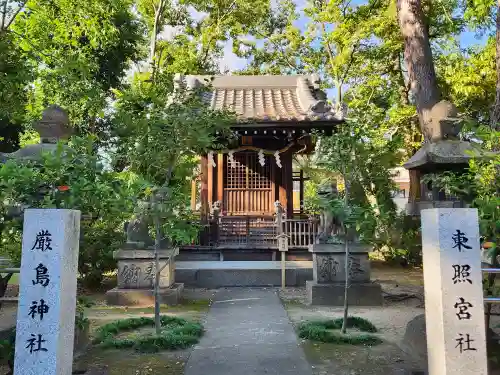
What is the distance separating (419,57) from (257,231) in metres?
6.35

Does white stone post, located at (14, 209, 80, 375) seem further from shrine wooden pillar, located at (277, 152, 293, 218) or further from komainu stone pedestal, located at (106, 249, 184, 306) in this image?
shrine wooden pillar, located at (277, 152, 293, 218)

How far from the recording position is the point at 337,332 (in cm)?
562

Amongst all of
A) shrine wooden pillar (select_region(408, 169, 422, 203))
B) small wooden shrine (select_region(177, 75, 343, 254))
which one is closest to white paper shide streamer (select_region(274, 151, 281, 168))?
small wooden shrine (select_region(177, 75, 343, 254))

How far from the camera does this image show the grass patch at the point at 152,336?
4883mm

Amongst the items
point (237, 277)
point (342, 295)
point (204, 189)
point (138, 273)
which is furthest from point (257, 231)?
point (138, 273)

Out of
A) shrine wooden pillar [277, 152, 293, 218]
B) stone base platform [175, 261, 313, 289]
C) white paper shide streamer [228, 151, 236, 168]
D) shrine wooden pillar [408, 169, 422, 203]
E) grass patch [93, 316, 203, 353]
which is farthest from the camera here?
shrine wooden pillar [277, 152, 293, 218]

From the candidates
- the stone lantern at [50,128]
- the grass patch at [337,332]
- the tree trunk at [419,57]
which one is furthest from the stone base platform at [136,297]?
the tree trunk at [419,57]

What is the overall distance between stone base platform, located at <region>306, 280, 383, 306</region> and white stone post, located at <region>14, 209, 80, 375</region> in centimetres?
533

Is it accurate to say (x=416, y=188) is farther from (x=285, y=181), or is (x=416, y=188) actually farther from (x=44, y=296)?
(x=44, y=296)

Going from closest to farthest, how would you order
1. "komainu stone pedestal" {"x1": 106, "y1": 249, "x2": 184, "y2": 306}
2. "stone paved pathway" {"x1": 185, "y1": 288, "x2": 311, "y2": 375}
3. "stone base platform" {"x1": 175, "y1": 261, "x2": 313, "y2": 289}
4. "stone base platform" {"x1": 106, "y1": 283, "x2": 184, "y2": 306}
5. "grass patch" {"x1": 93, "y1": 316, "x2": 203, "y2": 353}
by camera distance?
"stone paved pathway" {"x1": 185, "y1": 288, "x2": 311, "y2": 375}
"grass patch" {"x1": 93, "y1": 316, "x2": 203, "y2": 353}
"stone base platform" {"x1": 106, "y1": 283, "x2": 184, "y2": 306}
"komainu stone pedestal" {"x1": 106, "y1": 249, "x2": 184, "y2": 306}
"stone base platform" {"x1": 175, "y1": 261, "x2": 313, "y2": 289}

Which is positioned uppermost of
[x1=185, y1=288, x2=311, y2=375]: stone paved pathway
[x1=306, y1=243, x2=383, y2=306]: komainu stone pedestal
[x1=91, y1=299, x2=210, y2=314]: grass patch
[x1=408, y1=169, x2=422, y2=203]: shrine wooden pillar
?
[x1=408, y1=169, x2=422, y2=203]: shrine wooden pillar

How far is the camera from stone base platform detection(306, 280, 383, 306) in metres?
7.88

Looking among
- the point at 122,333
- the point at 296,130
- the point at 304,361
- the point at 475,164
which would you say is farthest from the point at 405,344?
the point at 296,130

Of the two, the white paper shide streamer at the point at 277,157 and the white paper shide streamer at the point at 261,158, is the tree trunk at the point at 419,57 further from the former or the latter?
the white paper shide streamer at the point at 261,158
